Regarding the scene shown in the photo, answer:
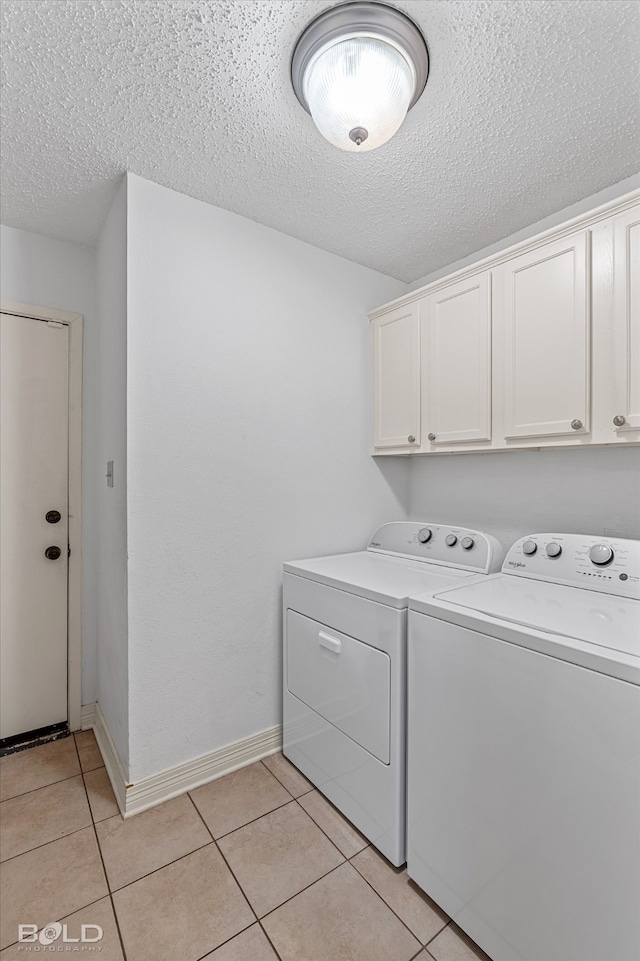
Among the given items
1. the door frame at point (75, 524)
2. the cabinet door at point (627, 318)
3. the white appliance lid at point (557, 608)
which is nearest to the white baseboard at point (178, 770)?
the door frame at point (75, 524)

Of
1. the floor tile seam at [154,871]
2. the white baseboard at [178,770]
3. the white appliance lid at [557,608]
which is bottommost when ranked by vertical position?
the floor tile seam at [154,871]

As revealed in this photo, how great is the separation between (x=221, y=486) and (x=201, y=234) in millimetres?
1053

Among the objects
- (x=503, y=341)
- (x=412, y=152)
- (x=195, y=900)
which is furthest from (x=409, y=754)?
(x=412, y=152)

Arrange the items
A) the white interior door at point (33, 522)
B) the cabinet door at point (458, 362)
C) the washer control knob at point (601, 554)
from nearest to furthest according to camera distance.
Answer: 1. the washer control knob at point (601, 554)
2. the cabinet door at point (458, 362)
3. the white interior door at point (33, 522)

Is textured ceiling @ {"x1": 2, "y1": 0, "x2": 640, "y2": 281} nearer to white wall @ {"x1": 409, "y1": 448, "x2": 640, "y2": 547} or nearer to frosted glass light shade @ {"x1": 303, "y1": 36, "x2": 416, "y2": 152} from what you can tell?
frosted glass light shade @ {"x1": 303, "y1": 36, "x2": 416, "y2": 152}

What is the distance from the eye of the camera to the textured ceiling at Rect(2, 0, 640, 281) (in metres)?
1.10

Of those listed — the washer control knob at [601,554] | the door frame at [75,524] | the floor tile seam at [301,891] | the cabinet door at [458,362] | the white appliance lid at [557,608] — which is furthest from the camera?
the door frame at [75,524]

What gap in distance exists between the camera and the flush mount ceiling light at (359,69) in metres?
1.09

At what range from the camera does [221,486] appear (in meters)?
1.88

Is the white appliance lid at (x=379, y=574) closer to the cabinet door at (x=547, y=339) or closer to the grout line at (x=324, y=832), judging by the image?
the cabinet door at (x=547, y=339)

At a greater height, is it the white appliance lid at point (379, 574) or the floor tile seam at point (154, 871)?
the white appliance lid at point (379, 574)

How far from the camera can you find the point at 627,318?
1.40m
